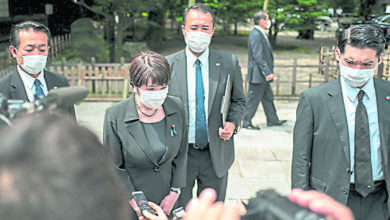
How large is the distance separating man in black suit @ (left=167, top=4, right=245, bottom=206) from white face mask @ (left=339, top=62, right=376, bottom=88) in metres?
1.24

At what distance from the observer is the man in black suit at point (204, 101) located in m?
3.45

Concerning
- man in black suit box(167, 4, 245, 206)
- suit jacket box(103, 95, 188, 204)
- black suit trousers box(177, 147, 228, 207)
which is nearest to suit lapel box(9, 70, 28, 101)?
suit jacket box(103, 95, 188, 204)

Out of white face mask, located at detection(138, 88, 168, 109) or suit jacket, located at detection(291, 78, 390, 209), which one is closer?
suit jacket, located at detection(291, 78, 390, 209)

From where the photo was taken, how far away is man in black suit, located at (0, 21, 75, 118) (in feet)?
9.48

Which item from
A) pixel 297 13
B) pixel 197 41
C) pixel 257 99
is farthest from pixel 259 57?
pixel 297 13

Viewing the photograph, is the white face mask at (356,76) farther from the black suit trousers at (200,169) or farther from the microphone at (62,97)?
the microphone at (62,97)

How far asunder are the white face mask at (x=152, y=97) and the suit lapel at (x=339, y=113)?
117 cm

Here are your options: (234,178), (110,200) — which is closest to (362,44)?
(110,200)

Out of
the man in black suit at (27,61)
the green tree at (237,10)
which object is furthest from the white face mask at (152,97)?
the green tree at (237,10)

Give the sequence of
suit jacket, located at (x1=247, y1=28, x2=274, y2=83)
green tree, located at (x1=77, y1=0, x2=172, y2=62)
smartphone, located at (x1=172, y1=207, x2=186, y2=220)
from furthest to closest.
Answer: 1. green tree, located at (x1=77, y1=0, x2=172, y2=62)
2. suit jacket, located at (x1=247, y1=28, x2=274, y2=83)
3. smartphone, located at (x1=172, y1=207, x2=186, y2=220)

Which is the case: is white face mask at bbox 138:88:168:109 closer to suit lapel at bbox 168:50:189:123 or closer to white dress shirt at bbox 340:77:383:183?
suit lapel at bbox 168:50:189:123

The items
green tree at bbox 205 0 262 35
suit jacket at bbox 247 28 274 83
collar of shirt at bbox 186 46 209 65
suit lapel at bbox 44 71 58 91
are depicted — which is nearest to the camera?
suit lapel at bbox 44 71 58 91

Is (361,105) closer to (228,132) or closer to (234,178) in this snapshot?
(228,132)

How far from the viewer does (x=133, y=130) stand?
8.79 ft
